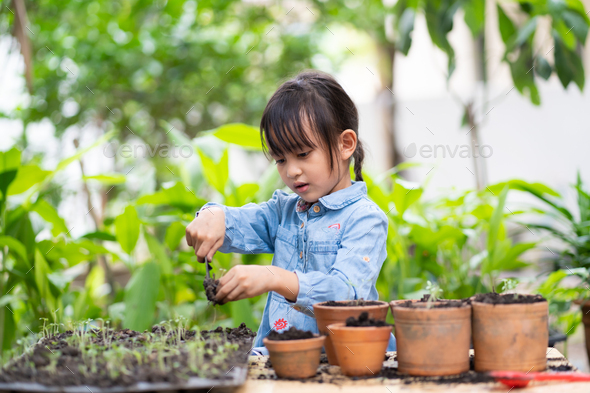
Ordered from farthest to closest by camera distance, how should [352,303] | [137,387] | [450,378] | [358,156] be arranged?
1. [358,156]
2. [352,303]
3. [450,378]
4. [137,387]

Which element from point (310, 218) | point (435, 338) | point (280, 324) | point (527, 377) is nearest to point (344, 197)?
point (310, 218)

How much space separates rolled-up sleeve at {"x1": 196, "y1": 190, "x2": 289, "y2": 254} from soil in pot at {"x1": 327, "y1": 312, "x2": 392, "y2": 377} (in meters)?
0.37

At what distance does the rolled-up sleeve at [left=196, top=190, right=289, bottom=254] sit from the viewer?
1.06m

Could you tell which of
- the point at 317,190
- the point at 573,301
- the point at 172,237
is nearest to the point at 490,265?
the point at 573,301

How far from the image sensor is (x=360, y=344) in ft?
2.42

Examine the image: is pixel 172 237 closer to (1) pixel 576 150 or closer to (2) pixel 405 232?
(2) pixel 405 232

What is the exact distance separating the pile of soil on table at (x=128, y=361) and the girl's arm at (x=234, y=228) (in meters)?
→ 0.18

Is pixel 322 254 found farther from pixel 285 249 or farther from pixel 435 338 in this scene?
pixel 435 338

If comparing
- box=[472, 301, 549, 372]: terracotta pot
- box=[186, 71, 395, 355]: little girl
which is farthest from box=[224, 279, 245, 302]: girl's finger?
box=[472, 301, 549, 372]: terracotta pot

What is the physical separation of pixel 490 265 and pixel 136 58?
243cm

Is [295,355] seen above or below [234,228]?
below

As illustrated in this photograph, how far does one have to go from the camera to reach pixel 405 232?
6.40 feet

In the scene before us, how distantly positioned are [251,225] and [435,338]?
0.52 meters

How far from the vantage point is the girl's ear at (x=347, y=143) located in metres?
1.08
